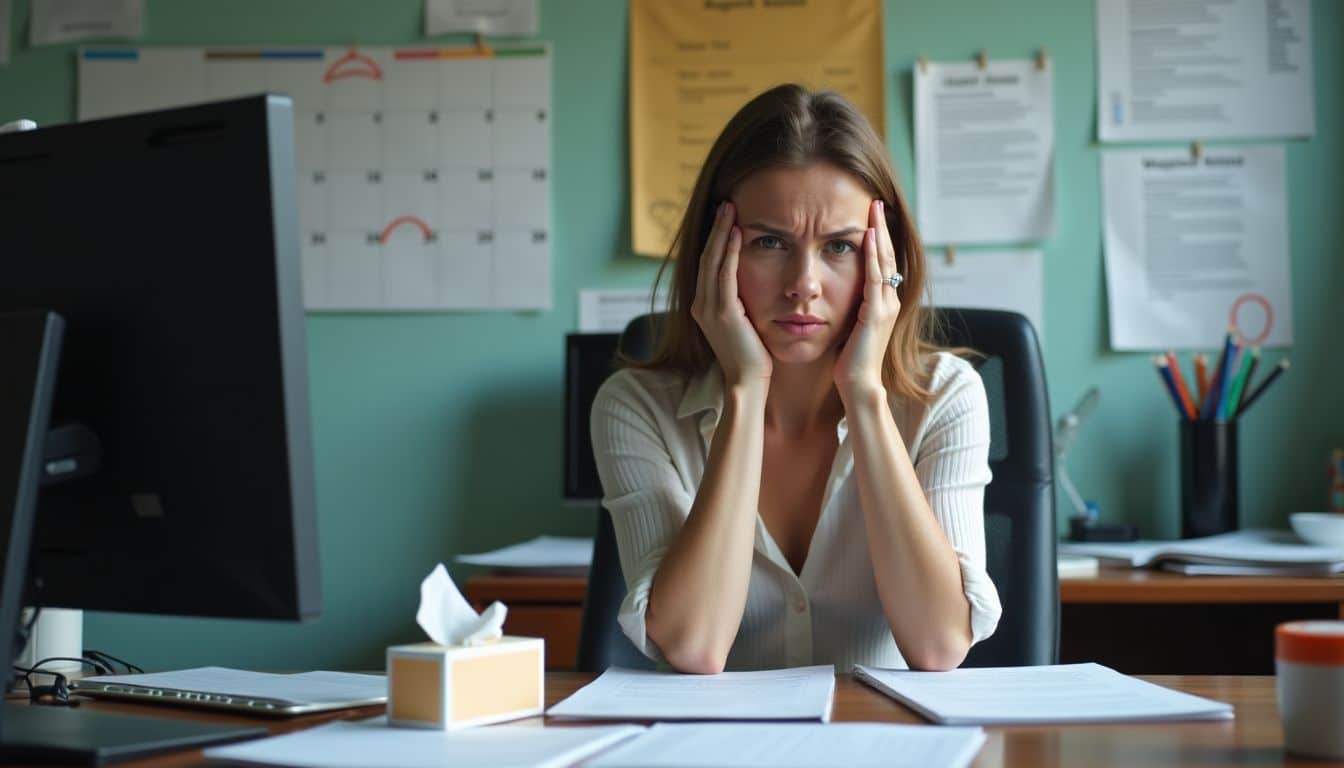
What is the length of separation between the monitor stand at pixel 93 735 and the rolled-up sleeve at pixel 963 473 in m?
0.70

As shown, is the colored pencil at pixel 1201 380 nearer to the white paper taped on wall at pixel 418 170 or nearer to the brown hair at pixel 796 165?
the brown hair at pixel 796 165

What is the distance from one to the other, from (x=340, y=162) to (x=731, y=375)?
3.94ft

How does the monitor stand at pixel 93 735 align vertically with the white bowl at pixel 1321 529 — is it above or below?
above

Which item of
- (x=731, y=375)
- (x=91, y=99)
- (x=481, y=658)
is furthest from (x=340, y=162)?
(x=481, y=658)

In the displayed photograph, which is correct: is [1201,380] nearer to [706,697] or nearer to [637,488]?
[637,488]

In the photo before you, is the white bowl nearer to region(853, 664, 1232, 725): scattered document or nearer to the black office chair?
the black office chair

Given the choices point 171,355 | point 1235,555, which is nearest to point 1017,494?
point 1235,555

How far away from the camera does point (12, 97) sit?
231 cm

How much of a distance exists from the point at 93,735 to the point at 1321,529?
1.64 metres

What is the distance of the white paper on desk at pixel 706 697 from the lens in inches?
32.9

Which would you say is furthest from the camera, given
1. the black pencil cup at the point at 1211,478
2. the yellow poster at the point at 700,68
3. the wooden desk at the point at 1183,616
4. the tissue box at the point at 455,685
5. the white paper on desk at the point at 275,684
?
the yellow poster at the point at 700,68

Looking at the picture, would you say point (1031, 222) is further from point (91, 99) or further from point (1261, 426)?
point (91, 99)

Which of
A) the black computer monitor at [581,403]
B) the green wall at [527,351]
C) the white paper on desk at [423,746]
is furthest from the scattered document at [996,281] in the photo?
the white paper on desk at [423,746]

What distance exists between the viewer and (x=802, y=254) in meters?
1.32
